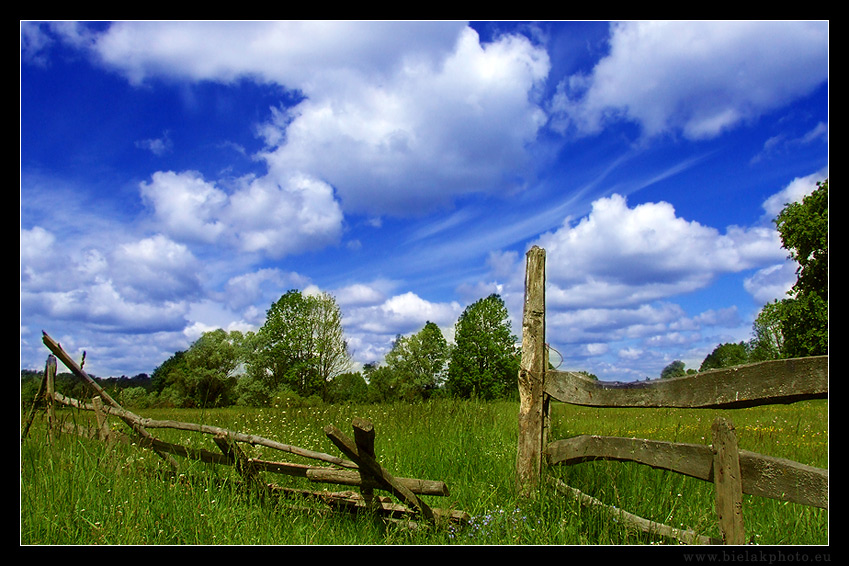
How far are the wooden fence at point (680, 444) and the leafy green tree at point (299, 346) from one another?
21509mm

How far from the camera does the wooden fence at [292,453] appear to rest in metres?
4.20

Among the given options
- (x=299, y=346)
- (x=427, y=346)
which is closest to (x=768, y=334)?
(x=427, y=346)

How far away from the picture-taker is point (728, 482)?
136 inches

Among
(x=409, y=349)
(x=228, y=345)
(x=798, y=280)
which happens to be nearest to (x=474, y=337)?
(x=409, y=349)

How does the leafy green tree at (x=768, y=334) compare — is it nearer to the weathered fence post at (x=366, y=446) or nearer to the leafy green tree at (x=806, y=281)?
the leafy green tree at (x=806, y=281)

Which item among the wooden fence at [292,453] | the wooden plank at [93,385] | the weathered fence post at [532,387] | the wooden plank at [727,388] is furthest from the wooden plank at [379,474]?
the wooden plank at [93,385]

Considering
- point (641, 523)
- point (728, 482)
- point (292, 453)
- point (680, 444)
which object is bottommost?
point (641, 523)

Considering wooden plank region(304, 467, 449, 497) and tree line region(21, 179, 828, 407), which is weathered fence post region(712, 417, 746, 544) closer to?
wooden plank region(304, 467, 449, 497)

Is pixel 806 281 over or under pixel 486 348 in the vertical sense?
over

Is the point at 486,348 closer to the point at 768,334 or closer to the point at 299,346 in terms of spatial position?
the point at 299,346

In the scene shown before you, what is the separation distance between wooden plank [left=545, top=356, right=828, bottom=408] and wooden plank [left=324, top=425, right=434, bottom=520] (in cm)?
162

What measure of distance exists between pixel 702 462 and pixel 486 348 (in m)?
30.9
